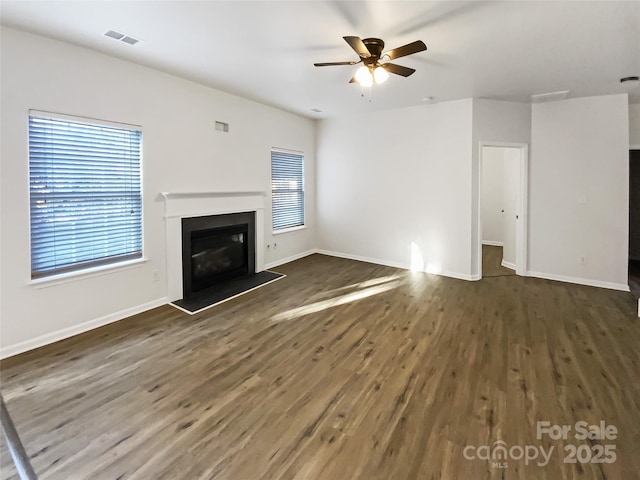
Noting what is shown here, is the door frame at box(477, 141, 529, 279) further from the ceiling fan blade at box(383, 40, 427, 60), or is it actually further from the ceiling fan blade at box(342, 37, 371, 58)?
the ceiling fan blade at box(342, 37, 371, 58)

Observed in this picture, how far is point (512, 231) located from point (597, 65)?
2.75m

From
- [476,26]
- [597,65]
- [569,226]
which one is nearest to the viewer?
[476,26]

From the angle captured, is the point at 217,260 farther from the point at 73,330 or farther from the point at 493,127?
the point at 493,127

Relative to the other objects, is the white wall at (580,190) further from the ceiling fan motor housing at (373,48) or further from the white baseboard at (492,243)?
the ceiling fan motor housing at (373,48)

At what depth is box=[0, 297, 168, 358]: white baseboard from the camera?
2871 millimetres

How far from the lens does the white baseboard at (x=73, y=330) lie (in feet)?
9.42

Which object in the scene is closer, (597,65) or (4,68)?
(4,68)

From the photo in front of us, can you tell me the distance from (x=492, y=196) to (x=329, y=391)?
7432 millimetres

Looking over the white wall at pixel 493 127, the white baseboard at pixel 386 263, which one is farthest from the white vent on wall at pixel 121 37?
the white baseboard at pixel 386 263

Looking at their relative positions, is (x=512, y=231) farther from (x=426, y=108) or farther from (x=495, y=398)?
(x=495, y=398)

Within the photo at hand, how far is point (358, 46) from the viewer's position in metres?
2.54

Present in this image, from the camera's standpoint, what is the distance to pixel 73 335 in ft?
10.6

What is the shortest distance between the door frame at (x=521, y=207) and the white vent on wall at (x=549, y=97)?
657 mm

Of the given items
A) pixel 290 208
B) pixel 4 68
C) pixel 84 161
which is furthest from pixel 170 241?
pixel 290 208
